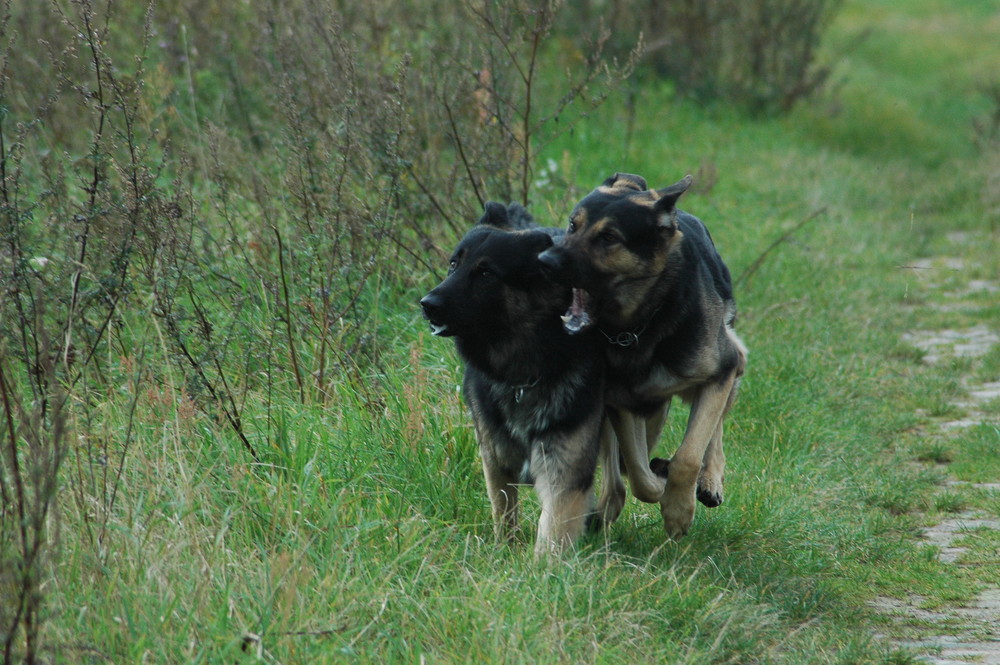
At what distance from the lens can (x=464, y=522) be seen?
4820 mm

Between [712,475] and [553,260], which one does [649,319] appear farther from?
[712,475]

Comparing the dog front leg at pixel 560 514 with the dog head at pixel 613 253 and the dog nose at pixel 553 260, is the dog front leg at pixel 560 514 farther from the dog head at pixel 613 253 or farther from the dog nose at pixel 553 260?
Result: the dog nose at pixel 553 260

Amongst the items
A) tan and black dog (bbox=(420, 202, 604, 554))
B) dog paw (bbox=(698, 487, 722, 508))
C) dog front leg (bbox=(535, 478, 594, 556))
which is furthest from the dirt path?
tan and black dog (bbox=(420, 202, 604, 554))

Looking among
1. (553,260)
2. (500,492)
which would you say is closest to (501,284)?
(553,260)

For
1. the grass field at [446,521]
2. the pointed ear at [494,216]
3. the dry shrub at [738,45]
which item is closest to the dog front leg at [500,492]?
the grass field at [446,521]

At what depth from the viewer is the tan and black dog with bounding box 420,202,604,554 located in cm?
450

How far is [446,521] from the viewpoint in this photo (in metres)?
4.72

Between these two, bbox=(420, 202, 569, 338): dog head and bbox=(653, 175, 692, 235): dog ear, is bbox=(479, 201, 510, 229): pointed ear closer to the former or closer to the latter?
bbox=(420, 202, 569, 338): dog head

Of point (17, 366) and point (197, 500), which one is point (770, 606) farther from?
A: point (17, 366)

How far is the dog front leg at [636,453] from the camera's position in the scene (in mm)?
4980

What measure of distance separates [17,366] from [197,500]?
2192 millimetres

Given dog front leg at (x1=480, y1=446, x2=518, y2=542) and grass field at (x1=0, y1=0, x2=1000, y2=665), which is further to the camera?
dog front leg at (x1=480, y1=446, x2=518, y2=542)

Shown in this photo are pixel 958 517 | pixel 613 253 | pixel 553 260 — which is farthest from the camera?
pixel 958 517

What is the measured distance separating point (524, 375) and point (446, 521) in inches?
26.8
